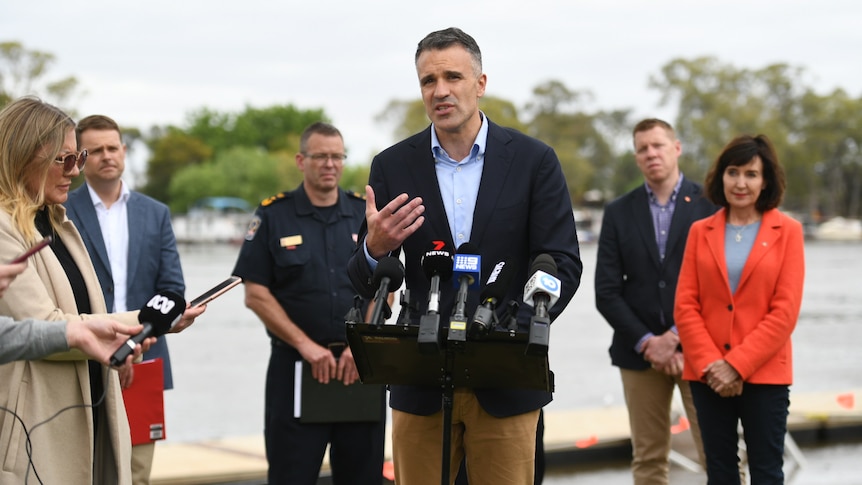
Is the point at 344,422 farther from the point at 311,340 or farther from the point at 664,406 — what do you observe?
the point at 664,406

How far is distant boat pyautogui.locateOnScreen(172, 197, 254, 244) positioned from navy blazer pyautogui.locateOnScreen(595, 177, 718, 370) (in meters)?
55.6

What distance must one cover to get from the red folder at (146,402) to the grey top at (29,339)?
5.68 ft

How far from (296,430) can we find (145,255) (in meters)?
1.38

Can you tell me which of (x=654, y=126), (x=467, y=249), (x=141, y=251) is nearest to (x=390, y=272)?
(x=467, y=249)

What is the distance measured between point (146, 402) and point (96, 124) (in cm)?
178

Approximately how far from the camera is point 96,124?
5777 mm

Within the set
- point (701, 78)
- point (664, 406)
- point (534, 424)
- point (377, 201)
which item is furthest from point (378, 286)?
point (701, 78)

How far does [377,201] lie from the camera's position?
3988 mm

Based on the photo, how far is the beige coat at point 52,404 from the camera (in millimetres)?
3379

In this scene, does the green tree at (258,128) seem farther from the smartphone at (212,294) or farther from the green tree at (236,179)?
the smartphone at (212,294)

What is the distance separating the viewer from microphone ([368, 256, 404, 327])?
3.23m

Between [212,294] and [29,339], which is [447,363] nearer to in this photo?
[212,294]

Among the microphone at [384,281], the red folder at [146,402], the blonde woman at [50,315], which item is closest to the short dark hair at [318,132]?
the red folder at [146,402]

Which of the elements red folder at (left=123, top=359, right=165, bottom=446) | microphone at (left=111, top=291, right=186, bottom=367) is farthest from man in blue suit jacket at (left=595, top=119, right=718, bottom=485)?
microphone at (left=111, top=291, right=186, bottom=367)
